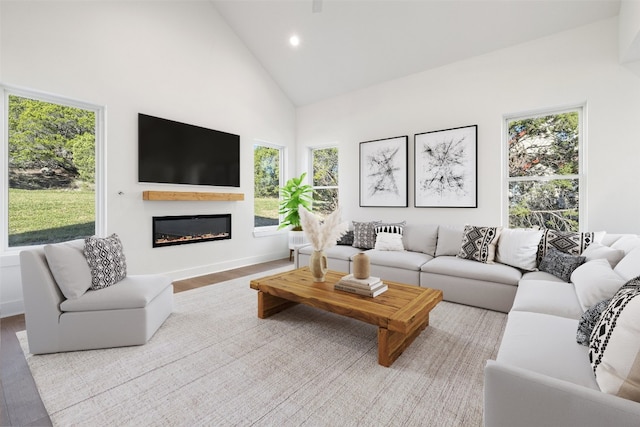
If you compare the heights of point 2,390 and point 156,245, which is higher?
point 156,245

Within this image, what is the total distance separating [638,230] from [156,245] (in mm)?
5617

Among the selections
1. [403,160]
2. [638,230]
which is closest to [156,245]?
[403,160]

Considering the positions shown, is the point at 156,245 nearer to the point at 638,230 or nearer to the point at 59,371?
the point at 59,371

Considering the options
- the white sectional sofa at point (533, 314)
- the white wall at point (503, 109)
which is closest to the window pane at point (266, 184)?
the white wall at point (503, 109)

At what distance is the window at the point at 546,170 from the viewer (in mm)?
3559

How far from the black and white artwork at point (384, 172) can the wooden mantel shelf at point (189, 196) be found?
2119mm

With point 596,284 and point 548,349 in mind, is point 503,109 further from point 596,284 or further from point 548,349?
point 548,349

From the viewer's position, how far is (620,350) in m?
1.01

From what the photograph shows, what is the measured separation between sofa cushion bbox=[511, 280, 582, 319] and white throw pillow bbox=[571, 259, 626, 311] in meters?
0.07

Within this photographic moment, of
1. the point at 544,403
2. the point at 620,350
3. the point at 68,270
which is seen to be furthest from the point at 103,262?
the point at 620,350

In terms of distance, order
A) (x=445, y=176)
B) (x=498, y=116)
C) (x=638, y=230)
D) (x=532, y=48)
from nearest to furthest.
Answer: (x=638, y=230) < (x=532, y=48) < (x=498, y=116) < (x=445, y=176)

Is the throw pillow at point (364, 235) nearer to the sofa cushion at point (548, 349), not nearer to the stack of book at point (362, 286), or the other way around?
the stack of book at point (362, 286)

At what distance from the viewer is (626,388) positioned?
964mm

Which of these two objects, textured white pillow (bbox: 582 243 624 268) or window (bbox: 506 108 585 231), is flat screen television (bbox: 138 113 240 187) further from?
textured white pillow (bbox: 582 243 624 268)
